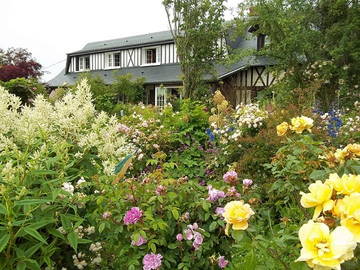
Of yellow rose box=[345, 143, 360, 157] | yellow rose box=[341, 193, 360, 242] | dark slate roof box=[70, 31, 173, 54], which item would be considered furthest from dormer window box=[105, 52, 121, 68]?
yellow rose box=[341, 193, 360, 242]

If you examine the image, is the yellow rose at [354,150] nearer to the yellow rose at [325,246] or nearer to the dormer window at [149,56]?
the yellow rose at [325,246]

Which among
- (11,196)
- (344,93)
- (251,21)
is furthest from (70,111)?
(251,21)

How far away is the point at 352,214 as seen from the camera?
43.0 inches

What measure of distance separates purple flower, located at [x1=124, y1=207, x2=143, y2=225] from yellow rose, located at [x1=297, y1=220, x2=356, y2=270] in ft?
3.75

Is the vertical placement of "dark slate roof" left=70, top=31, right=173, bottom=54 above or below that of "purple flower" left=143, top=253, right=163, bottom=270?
above

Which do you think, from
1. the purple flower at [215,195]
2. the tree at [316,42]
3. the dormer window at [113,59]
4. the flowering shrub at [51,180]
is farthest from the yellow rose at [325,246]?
the dormer window at [113,59]

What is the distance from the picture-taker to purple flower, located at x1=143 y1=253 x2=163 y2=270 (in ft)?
6.74

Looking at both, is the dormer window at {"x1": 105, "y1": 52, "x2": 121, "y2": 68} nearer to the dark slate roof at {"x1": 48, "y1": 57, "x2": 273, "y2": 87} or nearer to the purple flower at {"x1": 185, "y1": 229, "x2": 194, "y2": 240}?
the dark slate roof at {"x1": 48, "y1": 57, "x2": 273, "y2": 87}

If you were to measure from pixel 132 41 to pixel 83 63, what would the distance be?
4.74 meters

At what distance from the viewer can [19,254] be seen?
172cm

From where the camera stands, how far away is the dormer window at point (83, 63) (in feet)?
A: 103

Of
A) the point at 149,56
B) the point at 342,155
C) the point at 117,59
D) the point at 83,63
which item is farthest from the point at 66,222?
the point at 83,63

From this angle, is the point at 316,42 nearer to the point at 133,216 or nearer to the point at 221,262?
the point at 221,262

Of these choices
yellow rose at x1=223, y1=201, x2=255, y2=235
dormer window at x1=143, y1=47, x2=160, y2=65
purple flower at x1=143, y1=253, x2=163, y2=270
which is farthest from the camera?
dormer window at x1=143, y1=47, x2=160, y2=65
